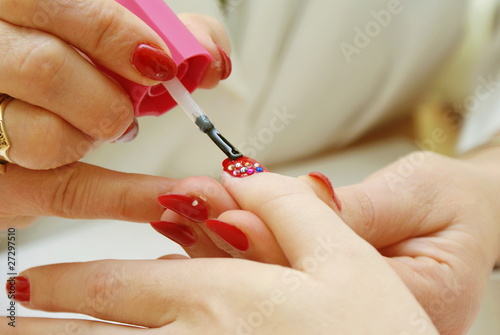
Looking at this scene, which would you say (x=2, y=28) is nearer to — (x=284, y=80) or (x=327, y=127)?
(x=284, y=80)

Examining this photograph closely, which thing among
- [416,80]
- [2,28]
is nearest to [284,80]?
Result: [416,80]

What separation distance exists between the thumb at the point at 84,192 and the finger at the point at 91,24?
152 millimetres

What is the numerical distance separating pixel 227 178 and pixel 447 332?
0.31 meters

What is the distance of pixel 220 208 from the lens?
519 millimetres

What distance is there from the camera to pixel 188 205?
0.52m

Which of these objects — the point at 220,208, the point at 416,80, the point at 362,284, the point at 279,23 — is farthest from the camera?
the point at 416,80

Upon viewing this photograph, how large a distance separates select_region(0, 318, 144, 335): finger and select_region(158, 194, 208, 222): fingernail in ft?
0.39

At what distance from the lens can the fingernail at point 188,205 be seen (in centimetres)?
52

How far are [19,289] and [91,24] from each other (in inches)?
11.3

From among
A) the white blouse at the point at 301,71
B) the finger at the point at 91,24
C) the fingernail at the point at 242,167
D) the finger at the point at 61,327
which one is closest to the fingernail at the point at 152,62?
the finger at the point at 91,24

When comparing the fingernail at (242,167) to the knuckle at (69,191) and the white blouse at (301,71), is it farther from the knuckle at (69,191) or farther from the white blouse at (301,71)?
the white blouse at (301,71)

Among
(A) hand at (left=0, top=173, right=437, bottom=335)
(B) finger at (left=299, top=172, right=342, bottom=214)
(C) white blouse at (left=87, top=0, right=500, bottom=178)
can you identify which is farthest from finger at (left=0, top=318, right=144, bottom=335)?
(C) white blouse at (left=87, top=0, right=500, bottom=178)

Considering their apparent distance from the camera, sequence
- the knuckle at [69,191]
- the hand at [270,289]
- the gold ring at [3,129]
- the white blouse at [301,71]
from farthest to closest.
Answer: the white blouse at [301,71]
the knuckle at [69,191]
the gold ring at [3,129]
the hand at [270,289]

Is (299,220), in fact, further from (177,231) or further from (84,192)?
(84,192)
